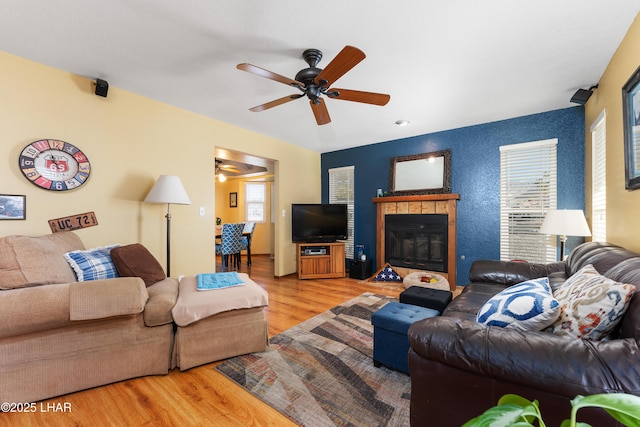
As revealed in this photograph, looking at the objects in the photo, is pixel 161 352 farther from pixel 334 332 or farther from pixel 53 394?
pixel 334 332

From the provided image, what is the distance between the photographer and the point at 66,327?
1646mm

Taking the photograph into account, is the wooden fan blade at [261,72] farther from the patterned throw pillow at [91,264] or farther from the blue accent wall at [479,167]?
the blue accent wall at [479,167]

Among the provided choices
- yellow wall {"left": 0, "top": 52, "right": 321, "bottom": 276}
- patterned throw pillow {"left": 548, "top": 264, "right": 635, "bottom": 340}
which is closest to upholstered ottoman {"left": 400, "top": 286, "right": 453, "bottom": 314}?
patterned throw pillow {"left": 548, "top": 264, "right": 635, "bottom": 340}

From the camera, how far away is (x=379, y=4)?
1610 mm

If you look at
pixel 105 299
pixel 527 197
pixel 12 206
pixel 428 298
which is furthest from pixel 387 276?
pixel 12 206

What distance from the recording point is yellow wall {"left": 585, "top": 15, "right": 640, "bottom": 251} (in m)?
1.78

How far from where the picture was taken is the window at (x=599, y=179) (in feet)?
7.96

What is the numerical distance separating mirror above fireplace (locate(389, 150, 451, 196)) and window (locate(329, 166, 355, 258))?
2.92ft

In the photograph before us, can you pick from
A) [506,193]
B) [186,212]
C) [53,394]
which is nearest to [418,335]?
[53,394]

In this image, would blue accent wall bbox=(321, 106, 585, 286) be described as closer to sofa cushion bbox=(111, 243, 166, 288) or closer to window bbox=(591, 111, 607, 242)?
window bbox=(591, 111, 607, 242)

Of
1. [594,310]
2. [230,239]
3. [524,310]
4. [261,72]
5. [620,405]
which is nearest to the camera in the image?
[620,405]

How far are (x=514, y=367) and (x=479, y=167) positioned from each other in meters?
3.51

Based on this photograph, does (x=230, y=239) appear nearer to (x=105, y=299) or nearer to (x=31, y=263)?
(x=31, y=263)

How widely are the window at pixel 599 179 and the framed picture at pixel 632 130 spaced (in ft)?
2.23
